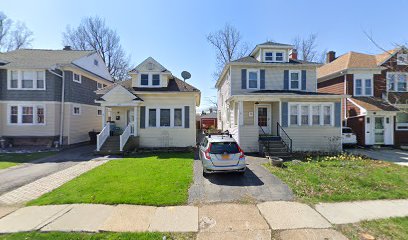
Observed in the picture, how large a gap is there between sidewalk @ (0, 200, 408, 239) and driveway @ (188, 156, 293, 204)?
0.53 meters

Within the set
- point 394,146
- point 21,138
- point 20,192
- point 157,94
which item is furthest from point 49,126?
point 394,146

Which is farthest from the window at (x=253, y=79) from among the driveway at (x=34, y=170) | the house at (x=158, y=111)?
the driveway at (x=34, y=170)

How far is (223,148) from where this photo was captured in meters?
8.73

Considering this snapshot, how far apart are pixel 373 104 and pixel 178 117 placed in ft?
52.9

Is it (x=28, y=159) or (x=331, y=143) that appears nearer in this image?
(x=28, y=159)

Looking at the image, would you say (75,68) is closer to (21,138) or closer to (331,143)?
(21,138)

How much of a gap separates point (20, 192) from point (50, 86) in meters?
12.7

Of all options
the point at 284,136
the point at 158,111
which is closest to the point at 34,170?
the point at 158,111

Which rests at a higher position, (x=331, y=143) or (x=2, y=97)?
(x=2, y=97)

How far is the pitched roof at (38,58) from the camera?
1708 cm

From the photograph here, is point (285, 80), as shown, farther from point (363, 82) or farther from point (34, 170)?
point (34, 170)

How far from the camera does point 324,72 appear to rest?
2216cm

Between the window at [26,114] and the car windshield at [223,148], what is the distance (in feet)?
51.7

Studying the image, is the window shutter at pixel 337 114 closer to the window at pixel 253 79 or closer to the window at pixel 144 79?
the window at pixel 253 79
